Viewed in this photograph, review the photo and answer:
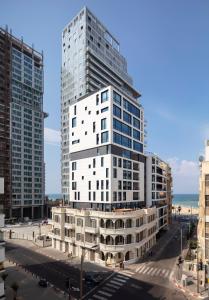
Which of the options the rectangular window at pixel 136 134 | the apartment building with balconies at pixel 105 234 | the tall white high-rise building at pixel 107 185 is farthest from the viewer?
the rectangular window at pixel 136 134

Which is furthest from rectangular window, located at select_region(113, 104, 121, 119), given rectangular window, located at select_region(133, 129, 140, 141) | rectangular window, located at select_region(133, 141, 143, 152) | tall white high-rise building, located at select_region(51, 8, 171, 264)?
rectangular window, located at select_region(133, 141, 143, 152)

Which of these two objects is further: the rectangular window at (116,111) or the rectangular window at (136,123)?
the rectangular window at (136,123)

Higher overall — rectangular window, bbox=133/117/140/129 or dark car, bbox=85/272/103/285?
rectangular window, bbox=133/117/140/129

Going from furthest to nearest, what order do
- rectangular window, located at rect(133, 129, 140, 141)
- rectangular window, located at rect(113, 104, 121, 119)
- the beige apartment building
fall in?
rectangular window, located at rect(133, 129, 140, 141)
rectangular window, located at rect(113, 104, 121, 119)
the beige apartment building

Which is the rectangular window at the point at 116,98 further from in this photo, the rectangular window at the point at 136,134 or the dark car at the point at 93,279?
the dark car at the point at 93,279

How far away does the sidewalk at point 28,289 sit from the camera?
49094 millimetres

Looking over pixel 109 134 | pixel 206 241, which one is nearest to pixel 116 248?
pixel 206 241

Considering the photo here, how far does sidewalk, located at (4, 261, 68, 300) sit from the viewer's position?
161 feet

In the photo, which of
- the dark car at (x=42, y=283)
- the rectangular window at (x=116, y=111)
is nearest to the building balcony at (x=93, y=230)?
the dark car at (x=42, y=283)

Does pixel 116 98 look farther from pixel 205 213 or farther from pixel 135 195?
pixel 205 213

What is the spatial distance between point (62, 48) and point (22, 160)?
237 ft

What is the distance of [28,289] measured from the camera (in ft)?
173

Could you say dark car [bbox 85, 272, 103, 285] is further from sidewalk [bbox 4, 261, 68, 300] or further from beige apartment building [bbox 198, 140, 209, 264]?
beige apartment building [bbox 198, 140, 209, 264]

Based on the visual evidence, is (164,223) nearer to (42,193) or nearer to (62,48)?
(42,193)
